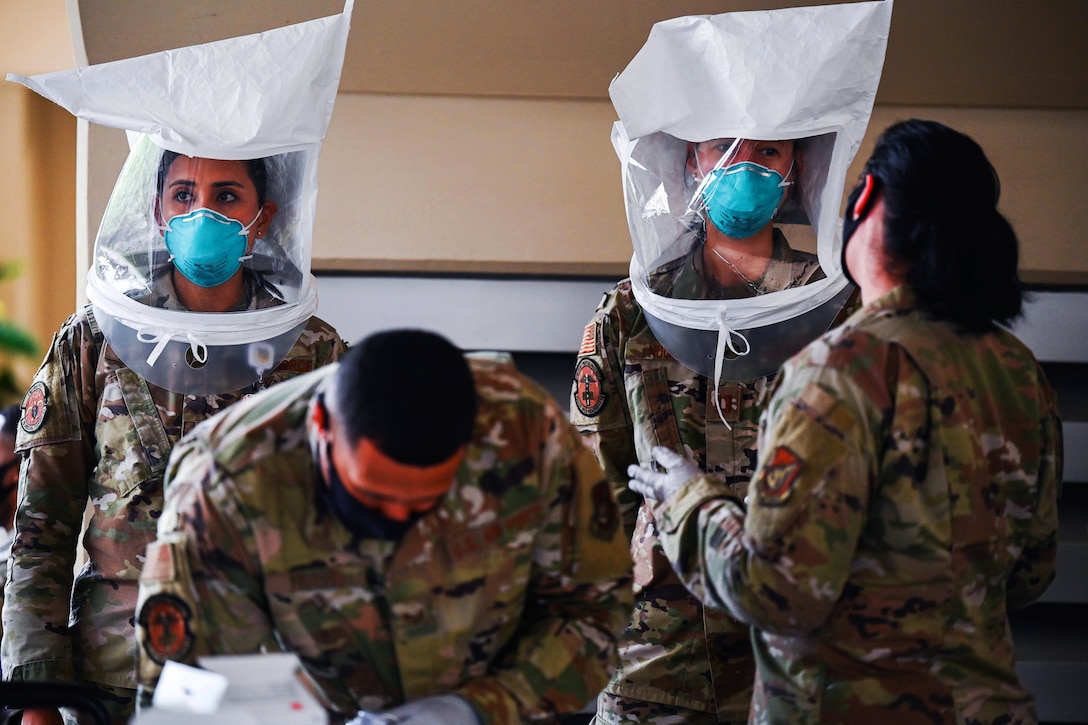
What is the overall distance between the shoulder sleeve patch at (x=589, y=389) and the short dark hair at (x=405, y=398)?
2.54 feet

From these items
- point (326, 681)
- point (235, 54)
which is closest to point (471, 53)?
point (235, 54)

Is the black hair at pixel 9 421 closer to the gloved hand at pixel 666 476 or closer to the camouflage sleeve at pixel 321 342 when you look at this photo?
the camouflage sleeve at pixel 321 342

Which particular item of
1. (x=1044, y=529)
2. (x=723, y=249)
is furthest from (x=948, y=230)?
(x=723, y=249)

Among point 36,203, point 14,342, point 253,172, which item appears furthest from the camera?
point 36,203

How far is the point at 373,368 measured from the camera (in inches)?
40.4

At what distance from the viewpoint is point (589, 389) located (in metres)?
1.84

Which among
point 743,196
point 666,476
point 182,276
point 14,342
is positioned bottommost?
point 14,342

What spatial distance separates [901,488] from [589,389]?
2.42 ft

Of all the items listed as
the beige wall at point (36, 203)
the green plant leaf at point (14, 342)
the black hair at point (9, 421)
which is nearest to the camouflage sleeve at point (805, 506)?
the black hair at point (9, 421)

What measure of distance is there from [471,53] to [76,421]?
1.27 metres

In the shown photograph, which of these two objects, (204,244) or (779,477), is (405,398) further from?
(204,244)

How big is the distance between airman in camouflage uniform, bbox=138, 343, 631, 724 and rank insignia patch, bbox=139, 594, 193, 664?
22 millimetres

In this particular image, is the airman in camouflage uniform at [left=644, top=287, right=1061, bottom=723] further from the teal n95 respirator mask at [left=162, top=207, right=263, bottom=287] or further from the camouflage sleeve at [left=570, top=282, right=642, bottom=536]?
the teal n95 respirator mask at [left=162, top=207, right=263, bottom=287]

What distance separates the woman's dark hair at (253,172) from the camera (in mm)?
1760
